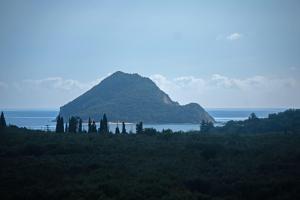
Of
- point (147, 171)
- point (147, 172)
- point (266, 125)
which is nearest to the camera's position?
point (147, 172)

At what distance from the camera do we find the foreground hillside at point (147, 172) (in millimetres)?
42312

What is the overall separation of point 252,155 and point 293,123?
322 ft

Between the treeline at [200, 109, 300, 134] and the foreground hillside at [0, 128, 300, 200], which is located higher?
the treeline at [200, 109, 300, 134]

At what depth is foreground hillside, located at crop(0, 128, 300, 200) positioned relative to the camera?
42.3m

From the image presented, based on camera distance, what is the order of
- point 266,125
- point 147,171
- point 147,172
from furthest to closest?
point 266,125
point 147,171
point 147,172

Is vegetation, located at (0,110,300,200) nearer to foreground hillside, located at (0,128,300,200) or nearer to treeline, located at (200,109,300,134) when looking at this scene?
foreground hillside, located at (0,128,300,200)

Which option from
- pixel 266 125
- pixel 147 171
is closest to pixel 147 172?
pixel 147 171

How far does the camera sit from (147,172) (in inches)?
2002

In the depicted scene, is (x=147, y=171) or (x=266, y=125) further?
(x=266, y=125)

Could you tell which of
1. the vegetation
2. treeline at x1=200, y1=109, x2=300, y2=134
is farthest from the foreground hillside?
treeline at x1=200, y1=109, x2=300, y2=134

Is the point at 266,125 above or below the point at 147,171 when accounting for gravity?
above

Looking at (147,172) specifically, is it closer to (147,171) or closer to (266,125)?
(147,171)

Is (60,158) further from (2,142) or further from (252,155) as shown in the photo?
(252,155)

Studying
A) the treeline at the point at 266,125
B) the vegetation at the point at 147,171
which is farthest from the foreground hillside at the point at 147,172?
the treeline at the point at 266,125
